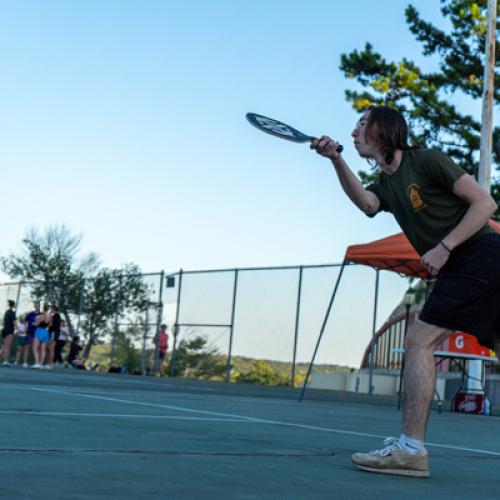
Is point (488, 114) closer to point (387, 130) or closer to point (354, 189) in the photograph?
point (354, 189)

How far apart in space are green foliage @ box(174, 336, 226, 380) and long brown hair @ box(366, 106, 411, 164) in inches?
768

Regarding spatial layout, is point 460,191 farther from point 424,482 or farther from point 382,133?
point 424,482

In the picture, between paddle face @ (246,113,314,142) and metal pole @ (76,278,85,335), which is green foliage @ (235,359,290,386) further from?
paddle face @ (246,113,314,142)

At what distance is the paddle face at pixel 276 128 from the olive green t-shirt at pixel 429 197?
0.47 m

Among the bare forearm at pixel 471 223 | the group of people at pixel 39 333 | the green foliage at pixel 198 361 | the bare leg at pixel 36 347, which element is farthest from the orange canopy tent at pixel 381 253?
the group of people at pixel 39 333

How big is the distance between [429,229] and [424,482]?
3.43 ft

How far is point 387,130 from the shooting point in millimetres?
4117

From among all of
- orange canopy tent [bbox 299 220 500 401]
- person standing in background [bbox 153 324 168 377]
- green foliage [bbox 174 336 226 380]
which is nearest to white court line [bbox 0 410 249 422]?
orange canopy tent [bbox 299 220 500 401]

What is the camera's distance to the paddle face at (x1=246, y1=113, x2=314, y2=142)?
14.1 feet

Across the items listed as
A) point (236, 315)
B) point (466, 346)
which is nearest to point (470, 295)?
point (466, 346)

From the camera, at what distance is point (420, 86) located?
75.4 feet

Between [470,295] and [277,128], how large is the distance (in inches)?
49.5

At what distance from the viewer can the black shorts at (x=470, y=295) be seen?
388 centimetres

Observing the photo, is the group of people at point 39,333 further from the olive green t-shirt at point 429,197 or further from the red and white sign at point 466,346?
the olive green t-shirt at point 429,197
